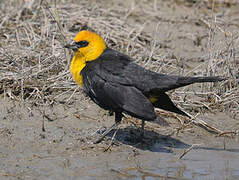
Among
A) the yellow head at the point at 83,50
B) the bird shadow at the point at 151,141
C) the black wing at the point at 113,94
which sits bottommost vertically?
the bird shadow at the point at 151,141

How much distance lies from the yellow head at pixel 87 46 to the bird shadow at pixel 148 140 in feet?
3.09

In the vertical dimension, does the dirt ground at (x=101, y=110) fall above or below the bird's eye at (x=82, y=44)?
below

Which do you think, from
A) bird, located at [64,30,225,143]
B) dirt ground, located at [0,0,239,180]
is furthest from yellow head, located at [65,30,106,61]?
dirt ground, located at [0,0,239,180]

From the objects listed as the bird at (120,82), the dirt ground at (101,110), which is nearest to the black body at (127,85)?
the bird at (120,82)

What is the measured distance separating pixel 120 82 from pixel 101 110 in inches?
43.9

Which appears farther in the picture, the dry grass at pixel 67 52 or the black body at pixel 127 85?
the dry grass at pixel 67 52

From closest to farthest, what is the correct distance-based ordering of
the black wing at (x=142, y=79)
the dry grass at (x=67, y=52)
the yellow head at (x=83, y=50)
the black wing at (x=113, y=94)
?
the black wing at (x=113, y=94) < the black wing at (x=142, y=79) < the yellow head at (x=83, y=50) < the dry grass at (x=67, y=52)

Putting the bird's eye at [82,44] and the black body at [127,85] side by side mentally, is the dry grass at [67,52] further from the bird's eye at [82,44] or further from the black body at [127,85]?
the black body at [127,85]

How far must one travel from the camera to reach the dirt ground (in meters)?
5.07

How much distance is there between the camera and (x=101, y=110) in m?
6.21

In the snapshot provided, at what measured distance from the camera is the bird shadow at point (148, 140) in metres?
5.58

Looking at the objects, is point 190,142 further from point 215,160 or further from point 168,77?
point 168,77

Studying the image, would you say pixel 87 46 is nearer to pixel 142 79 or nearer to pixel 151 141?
pixel 142 79

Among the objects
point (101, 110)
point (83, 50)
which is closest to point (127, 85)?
point (83, 50)
